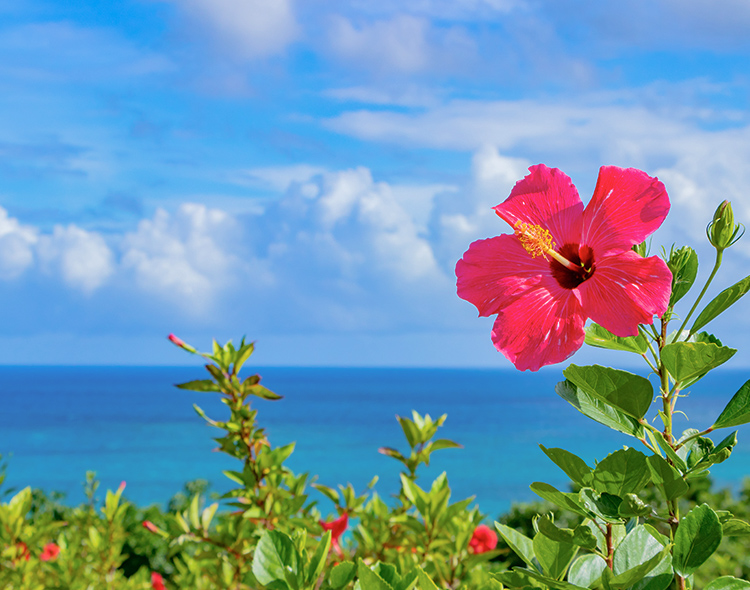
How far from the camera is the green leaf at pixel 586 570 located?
3.01ft

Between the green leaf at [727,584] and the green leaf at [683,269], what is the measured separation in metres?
0.36

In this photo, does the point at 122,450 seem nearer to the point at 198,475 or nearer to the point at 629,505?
the point at 198,475

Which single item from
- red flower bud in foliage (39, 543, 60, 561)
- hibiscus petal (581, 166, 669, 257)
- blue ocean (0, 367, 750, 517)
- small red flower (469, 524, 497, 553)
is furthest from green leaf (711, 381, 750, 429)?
blue ocean (0, 367, 750, 517)

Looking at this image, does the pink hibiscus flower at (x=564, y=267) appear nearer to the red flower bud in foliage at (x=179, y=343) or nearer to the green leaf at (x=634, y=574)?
the green leaf at (x=634, y=574)

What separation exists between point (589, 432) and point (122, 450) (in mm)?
32103

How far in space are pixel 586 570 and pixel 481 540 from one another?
142cm

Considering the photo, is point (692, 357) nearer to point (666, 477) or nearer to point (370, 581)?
point (666, 477)

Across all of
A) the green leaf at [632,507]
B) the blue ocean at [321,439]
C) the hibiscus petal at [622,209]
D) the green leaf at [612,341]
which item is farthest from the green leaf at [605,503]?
the blue ocean at [321,439]

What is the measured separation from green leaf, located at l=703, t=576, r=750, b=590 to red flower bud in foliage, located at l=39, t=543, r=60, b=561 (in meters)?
2.94

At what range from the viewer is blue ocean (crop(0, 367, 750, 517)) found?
98.7 ft

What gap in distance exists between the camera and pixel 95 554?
2912mm

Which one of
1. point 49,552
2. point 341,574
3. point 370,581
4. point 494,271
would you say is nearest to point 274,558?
point 341,574

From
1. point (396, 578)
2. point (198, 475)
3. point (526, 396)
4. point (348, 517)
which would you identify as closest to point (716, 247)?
point (396, 578)

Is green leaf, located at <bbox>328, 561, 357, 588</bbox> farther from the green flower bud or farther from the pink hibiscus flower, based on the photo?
the green flower bud
